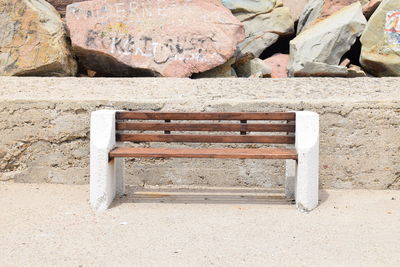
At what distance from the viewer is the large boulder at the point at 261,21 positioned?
8.04 meters

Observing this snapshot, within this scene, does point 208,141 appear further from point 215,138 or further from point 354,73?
point 354,73

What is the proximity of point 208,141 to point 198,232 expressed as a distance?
3.05ft

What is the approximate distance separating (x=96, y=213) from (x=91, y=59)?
3.32 metres

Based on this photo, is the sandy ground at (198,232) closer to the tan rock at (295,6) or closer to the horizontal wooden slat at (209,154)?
the horizontal wooden slat at (209,154)

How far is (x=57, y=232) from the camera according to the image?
11.0ft

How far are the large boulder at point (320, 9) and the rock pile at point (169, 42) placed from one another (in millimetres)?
422

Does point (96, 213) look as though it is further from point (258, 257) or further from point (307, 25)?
point (307, 25)

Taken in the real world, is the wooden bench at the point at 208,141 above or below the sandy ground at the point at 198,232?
above

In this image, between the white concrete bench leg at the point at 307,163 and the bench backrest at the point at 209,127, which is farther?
the bench backrest at the point at 209,127

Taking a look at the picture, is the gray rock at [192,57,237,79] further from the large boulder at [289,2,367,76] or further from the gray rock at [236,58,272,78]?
the large boulder at [289,2,367,76]

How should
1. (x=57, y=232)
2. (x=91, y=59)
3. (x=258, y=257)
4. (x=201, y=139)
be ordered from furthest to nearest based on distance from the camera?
(x=91, y=59)
(x=201, y=139)
(x=57, y=232)
(x=258, y=257)

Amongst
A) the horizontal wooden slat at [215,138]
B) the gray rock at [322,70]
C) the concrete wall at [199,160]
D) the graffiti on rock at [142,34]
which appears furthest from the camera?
the gray rock at [322,70]

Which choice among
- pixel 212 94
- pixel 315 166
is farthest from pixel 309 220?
pixel 212 94

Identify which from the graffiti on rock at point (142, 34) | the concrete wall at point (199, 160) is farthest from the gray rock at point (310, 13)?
the concrete wall at point (199, 160)
